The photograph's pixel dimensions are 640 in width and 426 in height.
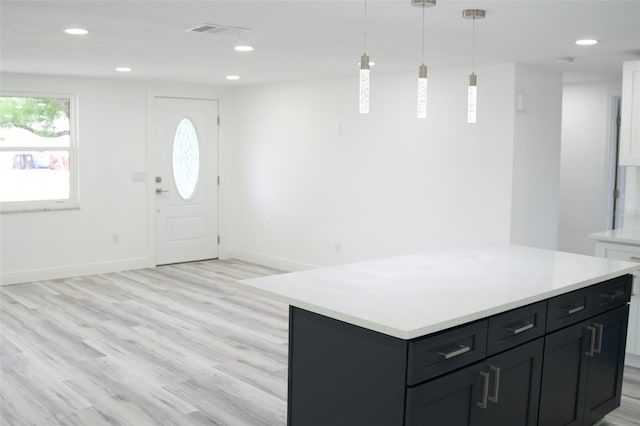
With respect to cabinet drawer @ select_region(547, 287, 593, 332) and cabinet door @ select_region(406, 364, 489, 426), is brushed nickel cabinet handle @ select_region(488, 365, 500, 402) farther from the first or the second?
cabinet drawer @ select_region(547, 287, 593, 332)

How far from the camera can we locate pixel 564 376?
306cm

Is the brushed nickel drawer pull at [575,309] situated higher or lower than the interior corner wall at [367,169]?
lower

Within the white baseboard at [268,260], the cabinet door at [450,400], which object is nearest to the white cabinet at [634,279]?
the cabinet door at [450,400]

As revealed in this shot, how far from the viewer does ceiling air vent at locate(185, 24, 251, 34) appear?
3.84 metres

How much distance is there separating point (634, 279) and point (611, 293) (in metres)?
1.03

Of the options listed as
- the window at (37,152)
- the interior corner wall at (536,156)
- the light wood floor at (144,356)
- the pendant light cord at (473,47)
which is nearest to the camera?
the light wood floor at (144,356)

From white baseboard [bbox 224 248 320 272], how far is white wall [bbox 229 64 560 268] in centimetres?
2

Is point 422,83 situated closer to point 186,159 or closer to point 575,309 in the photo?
point 575,309

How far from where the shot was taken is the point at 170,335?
5008 mm

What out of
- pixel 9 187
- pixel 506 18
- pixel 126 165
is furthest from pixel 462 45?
pixel 9 187

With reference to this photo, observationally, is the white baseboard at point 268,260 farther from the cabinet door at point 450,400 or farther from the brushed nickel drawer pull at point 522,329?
the cabinet door at point 450,400

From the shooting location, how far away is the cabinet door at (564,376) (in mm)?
2932

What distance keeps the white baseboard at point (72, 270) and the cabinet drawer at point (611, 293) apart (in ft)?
18.6

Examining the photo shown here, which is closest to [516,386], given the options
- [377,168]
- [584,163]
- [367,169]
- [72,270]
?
[377,168]
